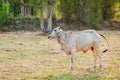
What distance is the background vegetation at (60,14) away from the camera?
30.2 m

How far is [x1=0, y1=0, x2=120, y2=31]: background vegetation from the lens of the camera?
99.1 ft

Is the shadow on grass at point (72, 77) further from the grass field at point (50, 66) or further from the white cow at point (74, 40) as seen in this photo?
the white cow at point (74, 40)

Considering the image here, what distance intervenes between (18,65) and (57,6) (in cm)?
1956

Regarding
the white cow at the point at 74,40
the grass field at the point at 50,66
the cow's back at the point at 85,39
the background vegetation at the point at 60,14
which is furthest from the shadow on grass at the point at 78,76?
the background vegetation at the point at 60,14

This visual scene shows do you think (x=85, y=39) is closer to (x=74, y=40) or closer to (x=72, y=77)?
(x=74, y=40)

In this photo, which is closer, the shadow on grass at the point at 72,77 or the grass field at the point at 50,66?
the shadow on grass at the point at 72,77

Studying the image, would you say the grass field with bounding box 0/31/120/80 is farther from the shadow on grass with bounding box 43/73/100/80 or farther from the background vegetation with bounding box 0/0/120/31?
the background vegetation with bounding box 0/0/120/31

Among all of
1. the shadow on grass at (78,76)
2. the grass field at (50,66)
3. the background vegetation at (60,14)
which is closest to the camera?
the shadow on grass at (78,76)

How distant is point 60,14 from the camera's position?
32.0 metres

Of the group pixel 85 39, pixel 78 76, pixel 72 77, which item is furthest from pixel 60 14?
pixel 72 77

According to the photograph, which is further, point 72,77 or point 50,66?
point 50,66

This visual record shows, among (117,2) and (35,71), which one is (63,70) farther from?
(117,2)

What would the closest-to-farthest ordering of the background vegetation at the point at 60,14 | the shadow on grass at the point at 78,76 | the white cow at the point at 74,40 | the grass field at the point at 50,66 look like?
the shadow on grass at the point at 78,76 < the grass field at the point at 50,66 < the white cow at the point at 74,40 < the background vegetation at the point at 60,14

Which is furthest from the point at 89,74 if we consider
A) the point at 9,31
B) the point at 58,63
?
the point at 9,31
